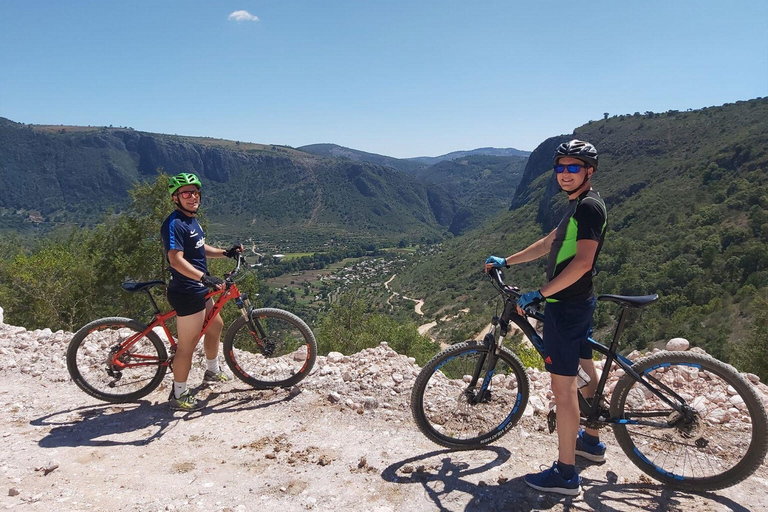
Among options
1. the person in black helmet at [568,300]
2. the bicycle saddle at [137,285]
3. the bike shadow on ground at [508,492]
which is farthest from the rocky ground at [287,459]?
the bicycle saddle at [137,285]

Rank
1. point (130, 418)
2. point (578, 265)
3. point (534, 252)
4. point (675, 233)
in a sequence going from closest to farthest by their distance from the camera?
point (578, 265) → point (534, 252) → point (130, 418) → point (675, 233)

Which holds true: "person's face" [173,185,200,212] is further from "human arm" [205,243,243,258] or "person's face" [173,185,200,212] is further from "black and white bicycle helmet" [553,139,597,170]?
"black and white bicycle helmet" [553,139,597,170]

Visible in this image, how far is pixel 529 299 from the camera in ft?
10.4

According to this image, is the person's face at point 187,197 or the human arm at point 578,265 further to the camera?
the person's face at point 187,197

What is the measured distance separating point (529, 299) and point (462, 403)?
4.51 ft

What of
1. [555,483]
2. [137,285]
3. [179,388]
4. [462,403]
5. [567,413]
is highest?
[137,285]

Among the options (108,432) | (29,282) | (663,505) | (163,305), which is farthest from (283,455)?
(29,282)

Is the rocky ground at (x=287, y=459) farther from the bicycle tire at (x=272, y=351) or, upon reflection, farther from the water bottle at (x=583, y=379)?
the water bottle at (x=583, y=379)

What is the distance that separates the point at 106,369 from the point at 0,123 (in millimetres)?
258032

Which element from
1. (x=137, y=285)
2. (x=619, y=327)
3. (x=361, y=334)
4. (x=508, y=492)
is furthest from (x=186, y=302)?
(x=361, y=334)

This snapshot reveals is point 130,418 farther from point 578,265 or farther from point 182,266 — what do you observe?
point 578,265

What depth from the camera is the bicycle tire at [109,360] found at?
4.70m

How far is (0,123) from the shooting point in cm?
18588

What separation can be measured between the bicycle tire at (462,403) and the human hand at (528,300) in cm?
65
